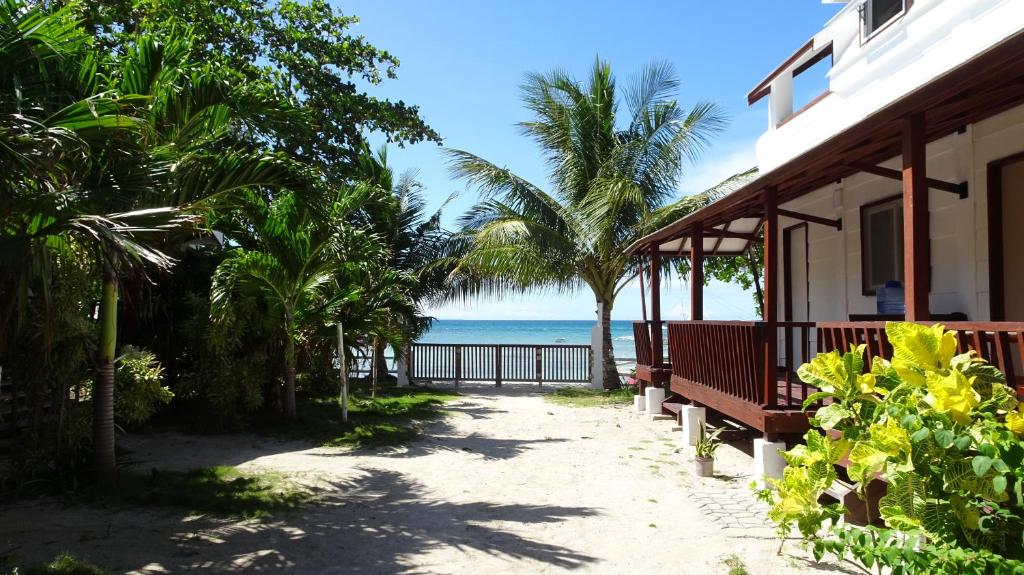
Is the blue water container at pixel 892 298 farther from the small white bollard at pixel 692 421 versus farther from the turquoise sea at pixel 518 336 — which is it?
the turquoise sea at pixel 518 336

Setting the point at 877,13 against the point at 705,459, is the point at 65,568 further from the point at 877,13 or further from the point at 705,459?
the point at 877,13

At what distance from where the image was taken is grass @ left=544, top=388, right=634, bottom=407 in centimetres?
1375

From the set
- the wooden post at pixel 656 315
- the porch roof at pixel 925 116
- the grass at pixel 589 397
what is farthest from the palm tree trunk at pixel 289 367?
the porch roof at pixel 925 116

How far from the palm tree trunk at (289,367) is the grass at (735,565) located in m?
7.23

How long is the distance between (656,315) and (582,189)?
5.22 m

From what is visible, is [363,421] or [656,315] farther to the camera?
[656,315]

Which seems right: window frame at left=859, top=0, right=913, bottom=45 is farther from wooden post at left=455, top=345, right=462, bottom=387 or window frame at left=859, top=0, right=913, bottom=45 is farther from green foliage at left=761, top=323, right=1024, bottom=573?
wooden post at left=455, top=345, right=462, bottom=387

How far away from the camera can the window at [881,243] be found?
751 centimetres

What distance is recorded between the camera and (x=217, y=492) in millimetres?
5945

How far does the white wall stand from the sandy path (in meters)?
2.84

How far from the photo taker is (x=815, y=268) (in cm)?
954

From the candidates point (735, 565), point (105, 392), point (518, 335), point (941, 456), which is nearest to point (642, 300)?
point (735, 565)

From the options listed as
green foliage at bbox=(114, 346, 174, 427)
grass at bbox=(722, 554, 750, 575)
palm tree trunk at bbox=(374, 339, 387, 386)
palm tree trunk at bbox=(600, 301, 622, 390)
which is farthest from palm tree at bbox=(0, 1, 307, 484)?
palm tree trunk at bbox=(600, 301, 622, 390)

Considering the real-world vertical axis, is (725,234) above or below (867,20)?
below
